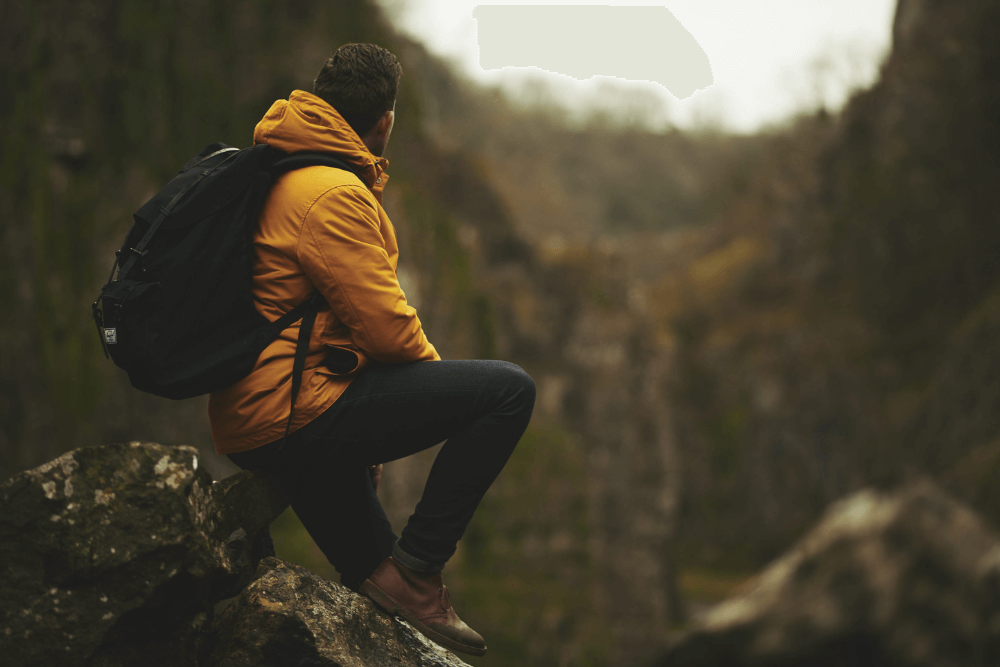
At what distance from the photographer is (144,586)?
265cm

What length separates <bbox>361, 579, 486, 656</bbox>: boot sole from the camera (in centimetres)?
274

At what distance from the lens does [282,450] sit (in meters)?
2.59

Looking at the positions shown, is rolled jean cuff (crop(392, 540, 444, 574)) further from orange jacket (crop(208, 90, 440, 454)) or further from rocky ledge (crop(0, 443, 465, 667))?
orange jacket (crop(208, 90, 440, 454))

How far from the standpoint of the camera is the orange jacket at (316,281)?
2.44m

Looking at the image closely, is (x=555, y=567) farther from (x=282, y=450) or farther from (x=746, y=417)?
(x=282, y=450)

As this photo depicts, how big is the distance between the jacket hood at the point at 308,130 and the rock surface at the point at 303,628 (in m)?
1.48

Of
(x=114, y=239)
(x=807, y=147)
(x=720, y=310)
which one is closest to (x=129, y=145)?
(x=114, y=239)

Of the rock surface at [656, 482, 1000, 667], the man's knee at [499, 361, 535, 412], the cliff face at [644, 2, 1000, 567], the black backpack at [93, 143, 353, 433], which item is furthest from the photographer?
the cliff face at [644, 2, 1000, 567]

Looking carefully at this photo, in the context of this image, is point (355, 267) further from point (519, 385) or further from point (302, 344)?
point (519, 385)

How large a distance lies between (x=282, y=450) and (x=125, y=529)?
2.07ft

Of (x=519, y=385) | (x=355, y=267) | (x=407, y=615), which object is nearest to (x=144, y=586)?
(x=407, y=615)

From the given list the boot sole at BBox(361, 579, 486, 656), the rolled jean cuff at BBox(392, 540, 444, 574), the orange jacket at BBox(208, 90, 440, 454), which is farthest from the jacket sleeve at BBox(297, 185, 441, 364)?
the boot sole at BBox(361, 579, 486, 656)

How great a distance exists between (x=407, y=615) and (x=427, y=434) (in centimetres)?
66

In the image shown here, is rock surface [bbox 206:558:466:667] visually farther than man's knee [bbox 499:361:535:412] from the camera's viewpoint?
No
